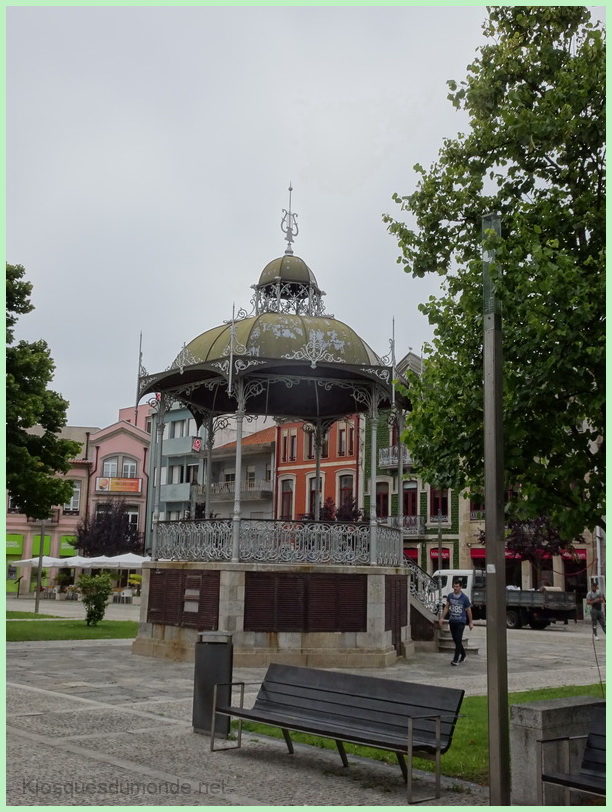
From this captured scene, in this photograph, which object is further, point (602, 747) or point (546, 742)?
point (546, 742)

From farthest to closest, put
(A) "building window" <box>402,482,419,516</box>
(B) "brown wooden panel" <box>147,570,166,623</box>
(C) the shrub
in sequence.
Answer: (A) "building window" <box>402,482,419,516</box>
(C) the shrub
(B) "brown wooden panel" <box>147,570,166,623</box>

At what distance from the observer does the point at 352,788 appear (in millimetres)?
7043

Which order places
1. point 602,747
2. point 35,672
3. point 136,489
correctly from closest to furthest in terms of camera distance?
point 602,747 → point 35,672 → point 136,489

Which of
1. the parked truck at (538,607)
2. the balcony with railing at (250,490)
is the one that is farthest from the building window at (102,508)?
the parked truck at (538,607)

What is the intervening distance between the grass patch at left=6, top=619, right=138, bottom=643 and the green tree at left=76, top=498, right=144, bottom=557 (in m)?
33.4

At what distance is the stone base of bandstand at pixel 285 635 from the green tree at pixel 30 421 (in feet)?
16.1

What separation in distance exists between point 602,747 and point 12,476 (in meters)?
16.1

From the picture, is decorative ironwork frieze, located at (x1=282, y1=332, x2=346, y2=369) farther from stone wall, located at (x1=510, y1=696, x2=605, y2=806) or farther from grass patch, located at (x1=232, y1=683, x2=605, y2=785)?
stone wall, located at (x1=510, y1=696, x2=605, y2=806)

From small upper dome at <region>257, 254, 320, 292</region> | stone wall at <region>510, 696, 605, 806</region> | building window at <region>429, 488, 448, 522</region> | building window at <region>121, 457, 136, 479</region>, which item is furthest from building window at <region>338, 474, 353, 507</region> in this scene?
stone wall at <region>510, 696, 605, 806</region>

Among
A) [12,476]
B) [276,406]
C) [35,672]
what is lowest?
[35,672]

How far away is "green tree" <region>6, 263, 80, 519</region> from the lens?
19.8 meters

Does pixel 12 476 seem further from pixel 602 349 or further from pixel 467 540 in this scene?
pixel 467 540

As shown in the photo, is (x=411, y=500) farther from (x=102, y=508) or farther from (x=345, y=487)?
(x=102, y=508)

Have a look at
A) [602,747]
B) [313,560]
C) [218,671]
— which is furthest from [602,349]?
[313,560]
